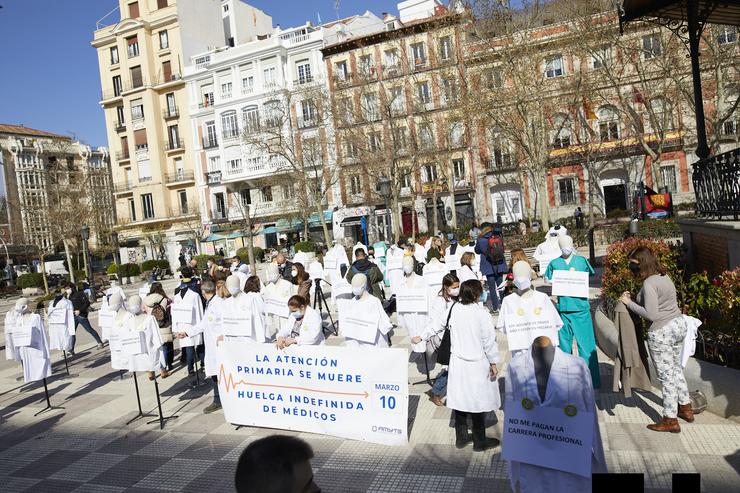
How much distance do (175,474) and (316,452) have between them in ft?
5.25

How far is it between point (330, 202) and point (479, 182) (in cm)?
1242

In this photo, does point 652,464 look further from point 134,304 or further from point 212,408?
point 134,304

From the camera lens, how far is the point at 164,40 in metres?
55.0

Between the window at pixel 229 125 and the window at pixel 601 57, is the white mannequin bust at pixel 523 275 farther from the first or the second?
the window at pixel 229 125

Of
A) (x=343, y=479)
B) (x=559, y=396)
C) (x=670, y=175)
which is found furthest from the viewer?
(x=670, y=175)

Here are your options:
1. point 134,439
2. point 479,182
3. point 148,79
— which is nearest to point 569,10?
point 479,182

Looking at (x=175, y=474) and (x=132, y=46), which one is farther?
(x=132, y=46)

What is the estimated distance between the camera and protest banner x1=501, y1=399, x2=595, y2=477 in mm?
3832

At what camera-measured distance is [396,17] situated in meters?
48.5

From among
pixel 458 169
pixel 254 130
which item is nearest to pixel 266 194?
pixel 254 130

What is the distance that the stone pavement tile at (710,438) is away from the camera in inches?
211

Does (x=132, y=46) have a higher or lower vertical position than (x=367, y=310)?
higher

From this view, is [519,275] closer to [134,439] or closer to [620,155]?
[134,439]

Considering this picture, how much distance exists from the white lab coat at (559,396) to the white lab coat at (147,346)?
19.7 feet
